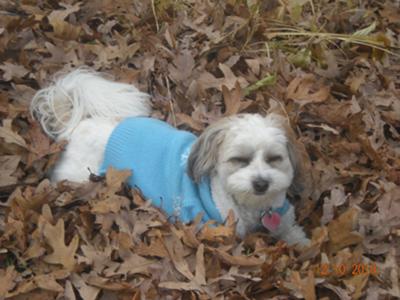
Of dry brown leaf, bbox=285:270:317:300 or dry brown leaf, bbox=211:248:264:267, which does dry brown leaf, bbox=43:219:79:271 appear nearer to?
dry brown leaf, bbox=211:248:264:267

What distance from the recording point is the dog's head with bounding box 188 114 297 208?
3.41 meters

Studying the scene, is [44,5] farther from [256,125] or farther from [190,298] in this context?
[190,298]

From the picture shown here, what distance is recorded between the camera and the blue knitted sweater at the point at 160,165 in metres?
3.64

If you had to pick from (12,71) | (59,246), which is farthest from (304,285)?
(12,71)

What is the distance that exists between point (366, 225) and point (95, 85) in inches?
79.7

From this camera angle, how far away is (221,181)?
3.57m

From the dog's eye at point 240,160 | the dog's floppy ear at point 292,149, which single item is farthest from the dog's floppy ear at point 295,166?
the dog's eye at point 240,160

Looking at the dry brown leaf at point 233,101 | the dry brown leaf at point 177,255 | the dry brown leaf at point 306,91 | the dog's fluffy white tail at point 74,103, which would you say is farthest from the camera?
the dry brown leaf at point 306,91

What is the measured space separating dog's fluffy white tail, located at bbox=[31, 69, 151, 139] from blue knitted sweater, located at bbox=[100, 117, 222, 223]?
224 mm

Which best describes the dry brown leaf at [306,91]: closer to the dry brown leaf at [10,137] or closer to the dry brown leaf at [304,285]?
the dry brown leaf at [304,285]

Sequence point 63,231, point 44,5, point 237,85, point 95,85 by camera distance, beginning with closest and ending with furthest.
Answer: point 63,231
point 95,85
point 237,85
point 44,5

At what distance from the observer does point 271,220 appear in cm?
368

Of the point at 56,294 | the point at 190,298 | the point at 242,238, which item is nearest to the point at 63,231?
the point at 56,294

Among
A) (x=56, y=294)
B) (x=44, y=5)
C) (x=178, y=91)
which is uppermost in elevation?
(x=44, y=5)
